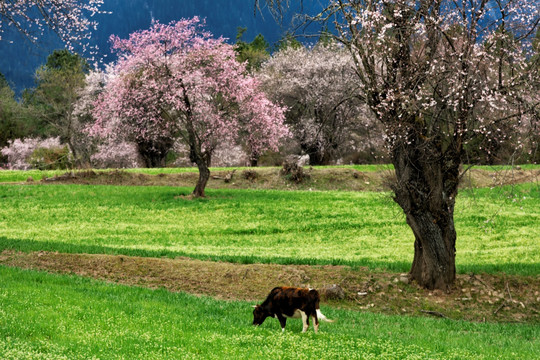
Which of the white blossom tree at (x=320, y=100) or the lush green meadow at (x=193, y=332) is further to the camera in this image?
the white blossom tree at (x=320, y=100)

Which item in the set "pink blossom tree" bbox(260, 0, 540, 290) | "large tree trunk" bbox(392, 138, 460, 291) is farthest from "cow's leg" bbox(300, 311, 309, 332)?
"large tree trunk" bbox(392, 138, 460, 291)

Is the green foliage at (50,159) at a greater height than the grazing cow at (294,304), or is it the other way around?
the green foliage at (50,159)

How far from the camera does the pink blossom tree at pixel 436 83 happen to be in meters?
13.3

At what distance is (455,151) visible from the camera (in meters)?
14.9

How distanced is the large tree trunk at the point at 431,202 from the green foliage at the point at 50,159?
46739 mm

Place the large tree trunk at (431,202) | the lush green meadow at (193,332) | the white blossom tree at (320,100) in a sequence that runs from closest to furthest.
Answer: the lush green meadow at (193,332)
the large tree trunk at (431,202)
the white blossom tree at (320,100)

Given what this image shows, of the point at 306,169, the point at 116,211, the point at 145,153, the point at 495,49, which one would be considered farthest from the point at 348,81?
the point at 495,49

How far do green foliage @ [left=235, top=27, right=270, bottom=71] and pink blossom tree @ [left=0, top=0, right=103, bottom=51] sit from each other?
56.2 m

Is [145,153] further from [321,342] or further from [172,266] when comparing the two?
[321,342]

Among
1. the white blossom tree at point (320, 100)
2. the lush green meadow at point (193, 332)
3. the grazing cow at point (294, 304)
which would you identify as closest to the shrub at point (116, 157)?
the white blossom tree at point (320, 100)

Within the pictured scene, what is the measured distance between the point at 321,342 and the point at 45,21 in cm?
1393

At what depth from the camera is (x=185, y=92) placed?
34.2 metres

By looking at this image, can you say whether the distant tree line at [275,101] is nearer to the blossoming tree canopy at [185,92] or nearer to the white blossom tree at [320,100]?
the white blossom tree at [320,100]

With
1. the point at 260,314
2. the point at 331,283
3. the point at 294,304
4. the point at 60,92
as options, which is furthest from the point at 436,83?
the point at 60,92
